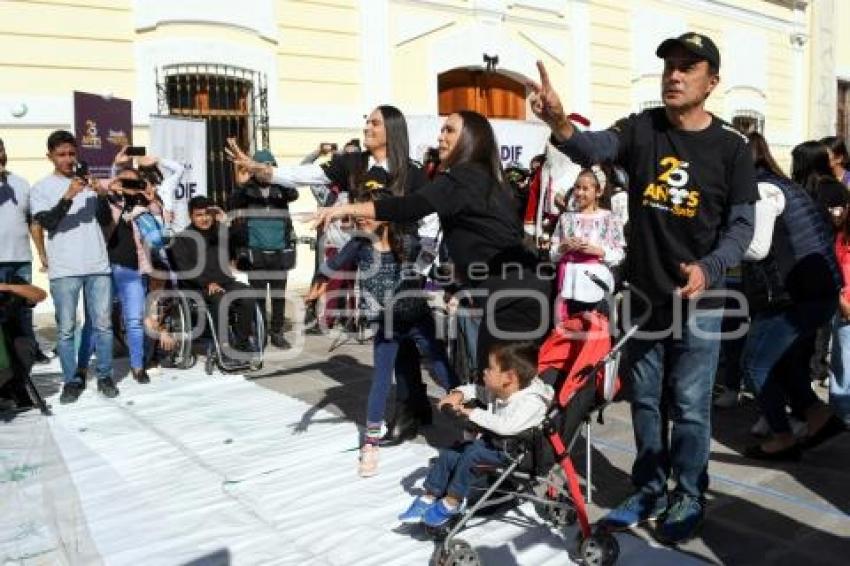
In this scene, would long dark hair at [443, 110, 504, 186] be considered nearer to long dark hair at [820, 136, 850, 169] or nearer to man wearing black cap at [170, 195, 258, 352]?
long dark hair at [820, 136, 850, 169]

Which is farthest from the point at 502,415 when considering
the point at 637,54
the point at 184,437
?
the point at 637,54

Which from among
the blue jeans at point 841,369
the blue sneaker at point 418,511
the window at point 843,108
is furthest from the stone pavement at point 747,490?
the window at point 843,108

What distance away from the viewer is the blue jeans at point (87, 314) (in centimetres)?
588

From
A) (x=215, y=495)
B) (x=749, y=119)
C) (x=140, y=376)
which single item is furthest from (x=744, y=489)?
(x=749, y=119)

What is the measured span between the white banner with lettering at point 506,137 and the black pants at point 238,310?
3.11m

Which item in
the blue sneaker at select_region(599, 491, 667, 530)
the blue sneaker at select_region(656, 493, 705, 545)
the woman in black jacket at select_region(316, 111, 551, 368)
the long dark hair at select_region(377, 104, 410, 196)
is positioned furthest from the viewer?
the long dark hair at select_region(377, 104, 410, 196)

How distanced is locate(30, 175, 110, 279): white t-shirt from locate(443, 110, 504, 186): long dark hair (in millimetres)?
3212

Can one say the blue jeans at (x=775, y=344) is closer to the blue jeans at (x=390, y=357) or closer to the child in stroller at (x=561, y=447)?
the child in stroller at (x=561, y=447)

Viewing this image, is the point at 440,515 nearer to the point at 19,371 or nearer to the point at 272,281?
the point at 19,371

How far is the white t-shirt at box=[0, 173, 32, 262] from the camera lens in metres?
6.25

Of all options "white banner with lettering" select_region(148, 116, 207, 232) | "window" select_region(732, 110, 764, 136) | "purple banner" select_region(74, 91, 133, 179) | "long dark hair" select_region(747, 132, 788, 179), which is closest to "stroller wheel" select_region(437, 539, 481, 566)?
"long dark hair" select_region(747, 132, 788, 179)

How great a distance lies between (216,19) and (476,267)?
25.0 ft

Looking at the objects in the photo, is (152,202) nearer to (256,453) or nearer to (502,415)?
(256,453)

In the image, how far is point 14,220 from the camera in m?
6.32
